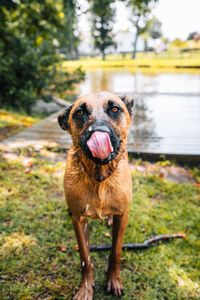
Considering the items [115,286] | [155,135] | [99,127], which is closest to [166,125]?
[155,135]

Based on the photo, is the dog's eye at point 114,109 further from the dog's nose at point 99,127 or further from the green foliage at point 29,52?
the green foliage at point 29,52

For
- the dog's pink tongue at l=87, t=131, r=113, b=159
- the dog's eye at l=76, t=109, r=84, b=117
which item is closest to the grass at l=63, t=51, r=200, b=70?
the dog's eye at l=76, t=109, r=84, b=117

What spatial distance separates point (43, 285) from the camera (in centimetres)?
212

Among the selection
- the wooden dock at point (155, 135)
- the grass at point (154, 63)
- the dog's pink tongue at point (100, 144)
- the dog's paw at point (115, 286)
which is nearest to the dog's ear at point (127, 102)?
the dog's pink tongue at point (100, 144)

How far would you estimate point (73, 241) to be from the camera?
2.64 m

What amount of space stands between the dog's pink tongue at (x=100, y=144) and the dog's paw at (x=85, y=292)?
4.85 ft

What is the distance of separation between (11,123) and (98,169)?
5686 mm

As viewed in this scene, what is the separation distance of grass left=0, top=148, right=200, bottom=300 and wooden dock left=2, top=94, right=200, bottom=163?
2.17ft

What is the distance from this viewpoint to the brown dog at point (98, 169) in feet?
4.39

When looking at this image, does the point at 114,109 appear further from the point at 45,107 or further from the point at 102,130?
the point at 45,107

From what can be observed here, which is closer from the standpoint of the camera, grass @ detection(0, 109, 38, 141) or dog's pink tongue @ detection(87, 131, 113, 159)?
dog's pink tongue @ detection(87, 131, 113, 159)

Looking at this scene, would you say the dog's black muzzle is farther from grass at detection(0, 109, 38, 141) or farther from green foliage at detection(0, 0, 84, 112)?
green foliage at detection(0, 0, 84, 112)

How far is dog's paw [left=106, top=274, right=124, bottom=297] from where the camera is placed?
6.71 feet

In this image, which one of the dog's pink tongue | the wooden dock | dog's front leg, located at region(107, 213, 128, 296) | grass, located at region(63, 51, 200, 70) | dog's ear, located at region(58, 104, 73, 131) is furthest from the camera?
grass, located at region(63, 51, 200, 70)
